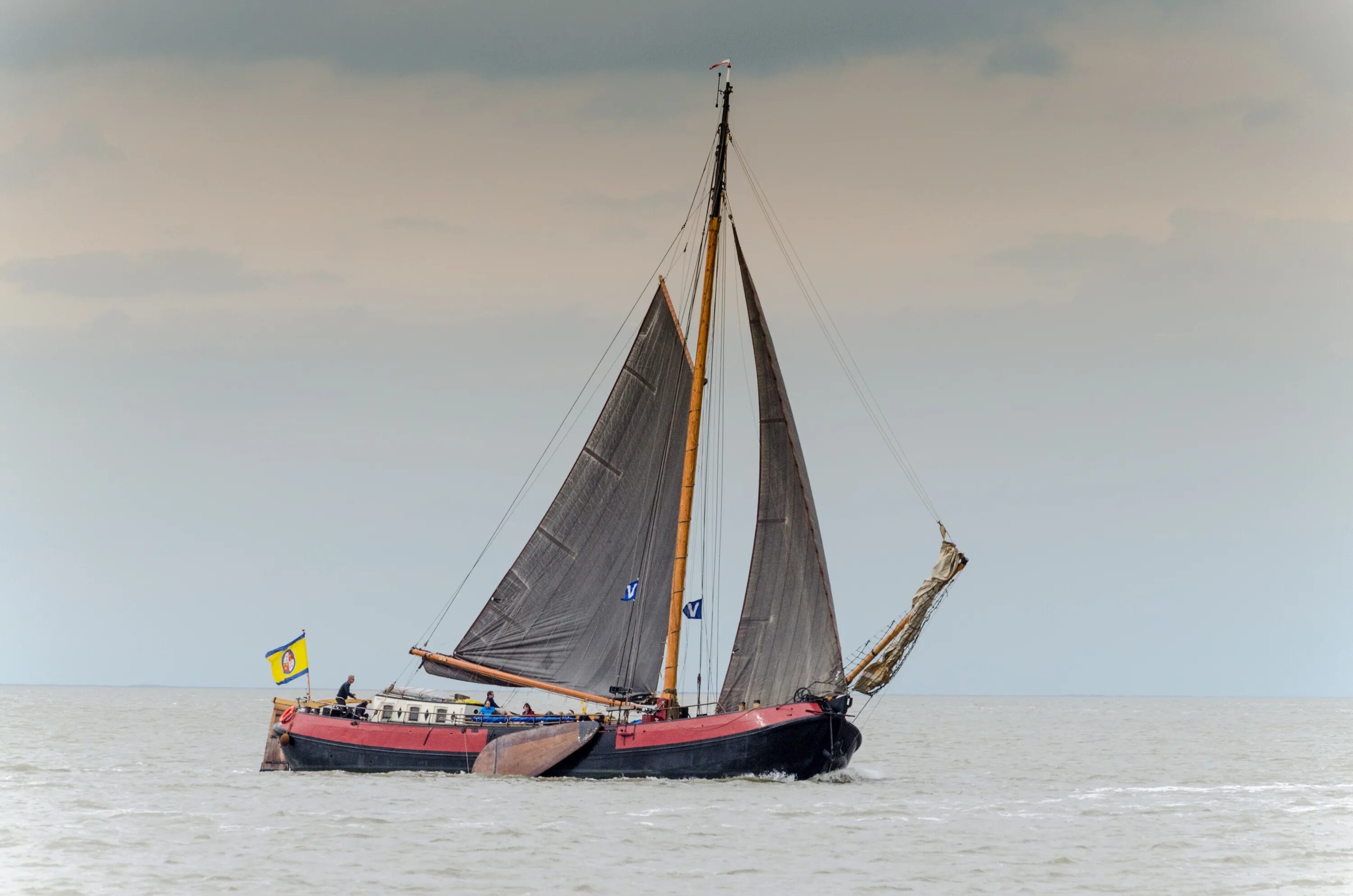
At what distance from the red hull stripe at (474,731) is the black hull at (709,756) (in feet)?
0.41

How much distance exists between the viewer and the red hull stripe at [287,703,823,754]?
44.1 meters

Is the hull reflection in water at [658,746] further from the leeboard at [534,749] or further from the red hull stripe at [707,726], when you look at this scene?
the leeboard at [534,749]

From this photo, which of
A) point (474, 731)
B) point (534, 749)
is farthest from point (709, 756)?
point (474, 731)

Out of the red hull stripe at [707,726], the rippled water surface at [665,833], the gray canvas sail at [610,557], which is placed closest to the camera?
the rippled water surface at [665,833]

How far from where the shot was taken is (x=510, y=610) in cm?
4903

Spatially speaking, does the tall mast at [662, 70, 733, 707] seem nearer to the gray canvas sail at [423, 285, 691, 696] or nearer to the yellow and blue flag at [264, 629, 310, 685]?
the gray canvas sail at [423, 285, 691, 696]

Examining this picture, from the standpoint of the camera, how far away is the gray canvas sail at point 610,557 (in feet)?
A: 161

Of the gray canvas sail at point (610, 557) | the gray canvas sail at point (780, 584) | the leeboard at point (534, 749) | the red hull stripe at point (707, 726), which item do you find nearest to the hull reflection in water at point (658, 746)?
the red hull stripe at point (707, 726)

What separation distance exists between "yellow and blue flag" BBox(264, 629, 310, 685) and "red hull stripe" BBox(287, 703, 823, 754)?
1476 millimetres

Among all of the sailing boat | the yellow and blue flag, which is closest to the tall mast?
the sailing boat

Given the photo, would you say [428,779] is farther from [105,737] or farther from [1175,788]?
[105,737]

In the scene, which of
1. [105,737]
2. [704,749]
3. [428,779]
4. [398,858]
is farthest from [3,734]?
[398,858]

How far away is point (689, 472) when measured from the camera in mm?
48969

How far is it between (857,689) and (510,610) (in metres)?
11.1
